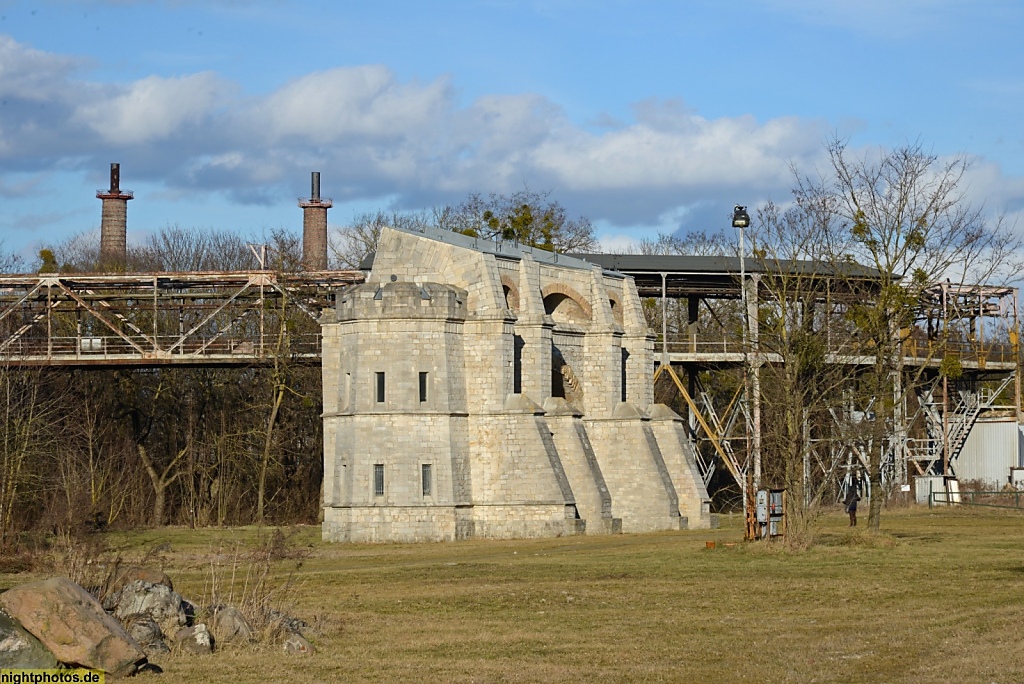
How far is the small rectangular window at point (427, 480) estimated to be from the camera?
138 ft

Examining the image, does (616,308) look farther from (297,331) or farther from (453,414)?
(297,331)

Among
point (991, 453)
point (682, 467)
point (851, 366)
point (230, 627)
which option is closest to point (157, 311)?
point (682, 467)

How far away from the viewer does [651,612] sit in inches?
917

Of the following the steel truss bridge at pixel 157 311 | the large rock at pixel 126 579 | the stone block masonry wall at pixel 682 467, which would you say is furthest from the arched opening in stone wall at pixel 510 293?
the large rock at pixel 126 579

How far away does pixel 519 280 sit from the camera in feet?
150

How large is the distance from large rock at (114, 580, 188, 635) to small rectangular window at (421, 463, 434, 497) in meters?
22.7

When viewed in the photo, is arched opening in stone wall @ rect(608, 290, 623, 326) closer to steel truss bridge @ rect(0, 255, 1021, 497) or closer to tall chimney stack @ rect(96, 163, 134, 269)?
steel truss bridge @ rect(0, 255, 1021, 497)

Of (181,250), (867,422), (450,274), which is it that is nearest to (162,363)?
(450,274)

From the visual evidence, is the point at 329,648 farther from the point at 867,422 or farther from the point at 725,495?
the point at 725,495

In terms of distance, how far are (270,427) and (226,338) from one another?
5.88 metres

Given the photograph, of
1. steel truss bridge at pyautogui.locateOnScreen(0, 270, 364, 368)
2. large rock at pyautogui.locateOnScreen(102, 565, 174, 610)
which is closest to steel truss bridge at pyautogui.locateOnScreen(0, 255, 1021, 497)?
steel truss bridge at pyautogui.locateOnScreen(0, 270, 364, 368)

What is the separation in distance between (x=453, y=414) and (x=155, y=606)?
23782 mm

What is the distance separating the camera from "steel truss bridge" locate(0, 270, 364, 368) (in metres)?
51.8

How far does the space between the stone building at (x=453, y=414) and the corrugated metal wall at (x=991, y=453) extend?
66.7 feet
